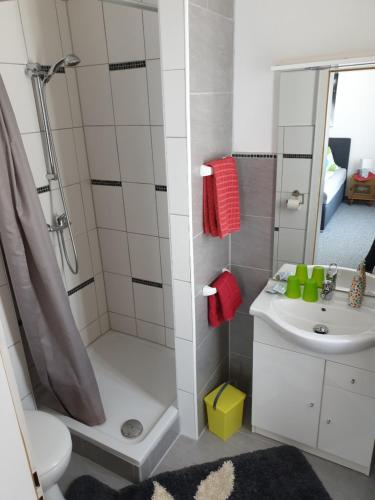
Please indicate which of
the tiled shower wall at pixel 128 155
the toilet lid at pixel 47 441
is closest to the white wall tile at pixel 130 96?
the tiled shower wall at pixel 128 155

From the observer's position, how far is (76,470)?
2.16 metres

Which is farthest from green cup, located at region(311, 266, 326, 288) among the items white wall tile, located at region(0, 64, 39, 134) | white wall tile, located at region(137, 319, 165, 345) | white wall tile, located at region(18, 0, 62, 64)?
white wall tile, located at region(18, 0, 62, 64)

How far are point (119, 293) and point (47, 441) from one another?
1193 millimetres

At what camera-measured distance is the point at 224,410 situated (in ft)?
7.32

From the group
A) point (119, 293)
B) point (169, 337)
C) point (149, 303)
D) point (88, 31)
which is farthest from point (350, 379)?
point (88, 31)

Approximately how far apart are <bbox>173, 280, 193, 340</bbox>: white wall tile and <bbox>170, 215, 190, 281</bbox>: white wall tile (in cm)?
5


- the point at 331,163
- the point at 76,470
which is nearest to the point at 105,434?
the point at 76,470

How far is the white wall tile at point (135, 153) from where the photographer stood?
2.37m

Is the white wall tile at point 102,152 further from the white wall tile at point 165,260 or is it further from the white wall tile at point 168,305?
the white wall tile at point 168,305

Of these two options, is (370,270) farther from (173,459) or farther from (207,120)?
(173,459)

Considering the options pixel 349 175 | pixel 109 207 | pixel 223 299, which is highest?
pixel 349 175

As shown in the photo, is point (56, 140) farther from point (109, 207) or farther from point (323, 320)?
point (323, 320)

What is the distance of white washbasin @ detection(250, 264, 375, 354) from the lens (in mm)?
1766

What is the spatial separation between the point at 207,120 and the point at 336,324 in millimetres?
1169
